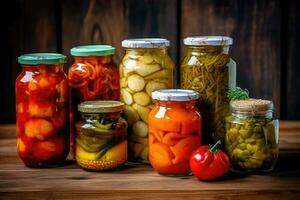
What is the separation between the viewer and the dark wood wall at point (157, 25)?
156 centimetres

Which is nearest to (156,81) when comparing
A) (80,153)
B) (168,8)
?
(80,153)

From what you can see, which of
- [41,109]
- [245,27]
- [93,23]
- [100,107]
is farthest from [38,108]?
[245,27]

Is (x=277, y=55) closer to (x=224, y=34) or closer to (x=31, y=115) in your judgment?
(x=224, y=34)

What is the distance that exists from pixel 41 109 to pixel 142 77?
18 cm

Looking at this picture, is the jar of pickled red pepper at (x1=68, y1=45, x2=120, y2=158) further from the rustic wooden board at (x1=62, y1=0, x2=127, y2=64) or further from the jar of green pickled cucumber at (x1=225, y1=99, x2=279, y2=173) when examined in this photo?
the rustic wooden board at (x1=62, y1=0, x2=127, y2=64)

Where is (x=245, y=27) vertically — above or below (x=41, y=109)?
above

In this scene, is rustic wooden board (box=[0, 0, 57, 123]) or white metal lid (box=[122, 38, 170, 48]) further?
rustic wooden board (box=[0, 0, 57, 123])

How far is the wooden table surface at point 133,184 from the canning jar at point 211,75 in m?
0.12

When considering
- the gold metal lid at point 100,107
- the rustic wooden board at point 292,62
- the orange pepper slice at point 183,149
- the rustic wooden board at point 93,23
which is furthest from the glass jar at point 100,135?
the rustic wooden board at point 292,62

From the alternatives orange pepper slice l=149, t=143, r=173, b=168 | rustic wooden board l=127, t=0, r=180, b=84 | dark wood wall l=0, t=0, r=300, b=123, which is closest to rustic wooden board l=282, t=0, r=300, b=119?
dark wood wall l=0, t=0, r=300, b=123

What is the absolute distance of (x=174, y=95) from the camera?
1.07 metres

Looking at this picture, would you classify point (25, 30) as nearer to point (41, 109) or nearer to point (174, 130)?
point (41, 109)

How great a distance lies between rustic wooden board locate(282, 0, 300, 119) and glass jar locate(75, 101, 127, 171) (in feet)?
2.00

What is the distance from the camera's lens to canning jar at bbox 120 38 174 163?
1.15m
